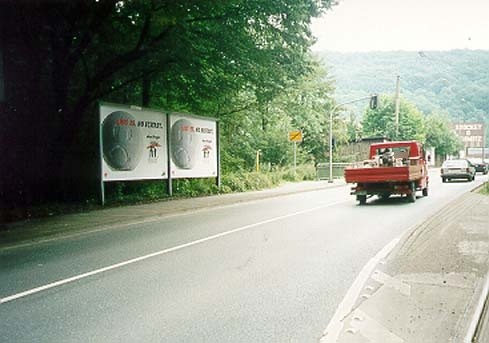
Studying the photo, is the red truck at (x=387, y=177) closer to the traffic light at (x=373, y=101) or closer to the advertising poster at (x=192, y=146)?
the advertising poster at (x=192, y=146)

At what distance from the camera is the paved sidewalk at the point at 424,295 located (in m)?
4.15

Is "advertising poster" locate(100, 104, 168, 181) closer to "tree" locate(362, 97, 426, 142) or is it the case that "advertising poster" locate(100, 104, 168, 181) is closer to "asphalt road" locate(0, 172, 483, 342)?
"asphalt road" locate(0, 172, 483, 342)

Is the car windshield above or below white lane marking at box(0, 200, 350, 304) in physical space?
above

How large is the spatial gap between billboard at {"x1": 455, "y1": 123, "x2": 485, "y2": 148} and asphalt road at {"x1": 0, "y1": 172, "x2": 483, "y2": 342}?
386 feet

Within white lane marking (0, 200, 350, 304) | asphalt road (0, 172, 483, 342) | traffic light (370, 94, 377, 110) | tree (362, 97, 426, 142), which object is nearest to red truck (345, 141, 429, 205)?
asphalt road (0, 172, 483, 342)

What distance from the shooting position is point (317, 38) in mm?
17438

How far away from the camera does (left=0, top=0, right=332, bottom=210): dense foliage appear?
13594mm

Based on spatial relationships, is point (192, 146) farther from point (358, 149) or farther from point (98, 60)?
point (358, 149)

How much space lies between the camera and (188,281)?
608cm

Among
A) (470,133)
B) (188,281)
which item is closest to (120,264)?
(188,281)

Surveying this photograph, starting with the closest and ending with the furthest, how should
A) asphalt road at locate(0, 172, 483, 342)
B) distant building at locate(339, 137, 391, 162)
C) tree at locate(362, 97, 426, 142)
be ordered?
asphalt road at locate(0, 172, 483, 342) < distant building at locate(339, 137, 391, 162) < tree at locate(362, 97, 426, 142)

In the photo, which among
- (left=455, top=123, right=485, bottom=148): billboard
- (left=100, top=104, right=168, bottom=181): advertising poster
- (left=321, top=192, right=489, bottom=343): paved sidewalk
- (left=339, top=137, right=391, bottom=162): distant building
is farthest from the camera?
(left=455, top=123, right=485, bottom=148): billboard

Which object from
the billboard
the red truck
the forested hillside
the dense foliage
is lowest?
the red truck

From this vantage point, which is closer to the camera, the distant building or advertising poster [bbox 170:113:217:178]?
advertising poster [bbox 170:113:217:178]
